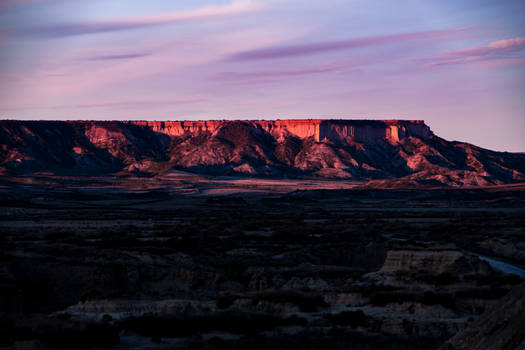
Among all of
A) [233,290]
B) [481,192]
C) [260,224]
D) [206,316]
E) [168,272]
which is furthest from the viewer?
[481,192]

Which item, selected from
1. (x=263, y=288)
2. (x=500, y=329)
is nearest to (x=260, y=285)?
(x=263, y=288)

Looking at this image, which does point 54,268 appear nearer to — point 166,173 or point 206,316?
point 206,316

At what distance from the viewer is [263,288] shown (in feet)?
117

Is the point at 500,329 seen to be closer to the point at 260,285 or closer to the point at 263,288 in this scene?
the point at 263,288

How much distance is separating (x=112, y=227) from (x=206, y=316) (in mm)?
47132

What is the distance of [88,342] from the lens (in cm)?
2078

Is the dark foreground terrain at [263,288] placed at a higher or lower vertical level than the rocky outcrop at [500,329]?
lower

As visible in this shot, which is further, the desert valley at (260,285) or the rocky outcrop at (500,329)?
the desert valley at (260,285)

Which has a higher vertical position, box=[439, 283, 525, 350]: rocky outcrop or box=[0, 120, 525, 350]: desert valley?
box=[439, 283, 525, 350]: rocky outcrop

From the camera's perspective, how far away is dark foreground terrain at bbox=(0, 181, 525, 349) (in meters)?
21.6

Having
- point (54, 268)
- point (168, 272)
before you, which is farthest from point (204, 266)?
point (54, 268)

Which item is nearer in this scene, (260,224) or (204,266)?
(204,266)

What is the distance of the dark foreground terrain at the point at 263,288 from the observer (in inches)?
851

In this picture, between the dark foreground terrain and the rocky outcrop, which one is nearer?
the rocky outcrop
